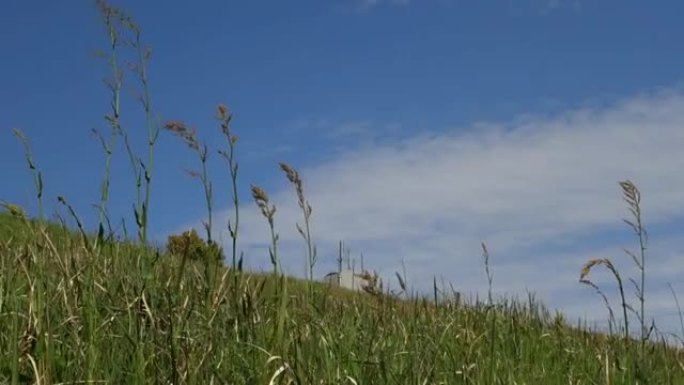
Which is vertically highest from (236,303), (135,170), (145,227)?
(135,170)

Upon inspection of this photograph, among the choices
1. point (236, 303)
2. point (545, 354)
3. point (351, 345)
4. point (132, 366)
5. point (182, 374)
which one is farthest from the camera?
point (545, 354)

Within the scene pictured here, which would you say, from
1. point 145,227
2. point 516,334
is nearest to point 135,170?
point 145,227

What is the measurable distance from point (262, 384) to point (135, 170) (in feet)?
3.81

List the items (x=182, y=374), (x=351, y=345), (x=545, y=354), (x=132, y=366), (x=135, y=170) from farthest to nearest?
(x=545, y=354) < (x=351, y=345) < (x=135, y=170) < (x=132, y=366) < (x=182, y=374)

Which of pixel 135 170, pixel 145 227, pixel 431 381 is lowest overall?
pixel 431 381

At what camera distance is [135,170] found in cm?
388

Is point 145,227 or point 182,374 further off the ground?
point 145,227

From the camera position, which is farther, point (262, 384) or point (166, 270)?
point (166, 270)

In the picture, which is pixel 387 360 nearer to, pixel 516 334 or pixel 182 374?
pixel 182 374

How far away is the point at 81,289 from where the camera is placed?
14.4ft

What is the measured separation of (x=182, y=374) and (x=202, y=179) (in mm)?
885

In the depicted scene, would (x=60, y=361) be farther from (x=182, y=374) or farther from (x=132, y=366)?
(x=182, y=374)

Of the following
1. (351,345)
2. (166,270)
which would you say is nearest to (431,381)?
(351,345)

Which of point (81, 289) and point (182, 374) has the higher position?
point (81, 289)
